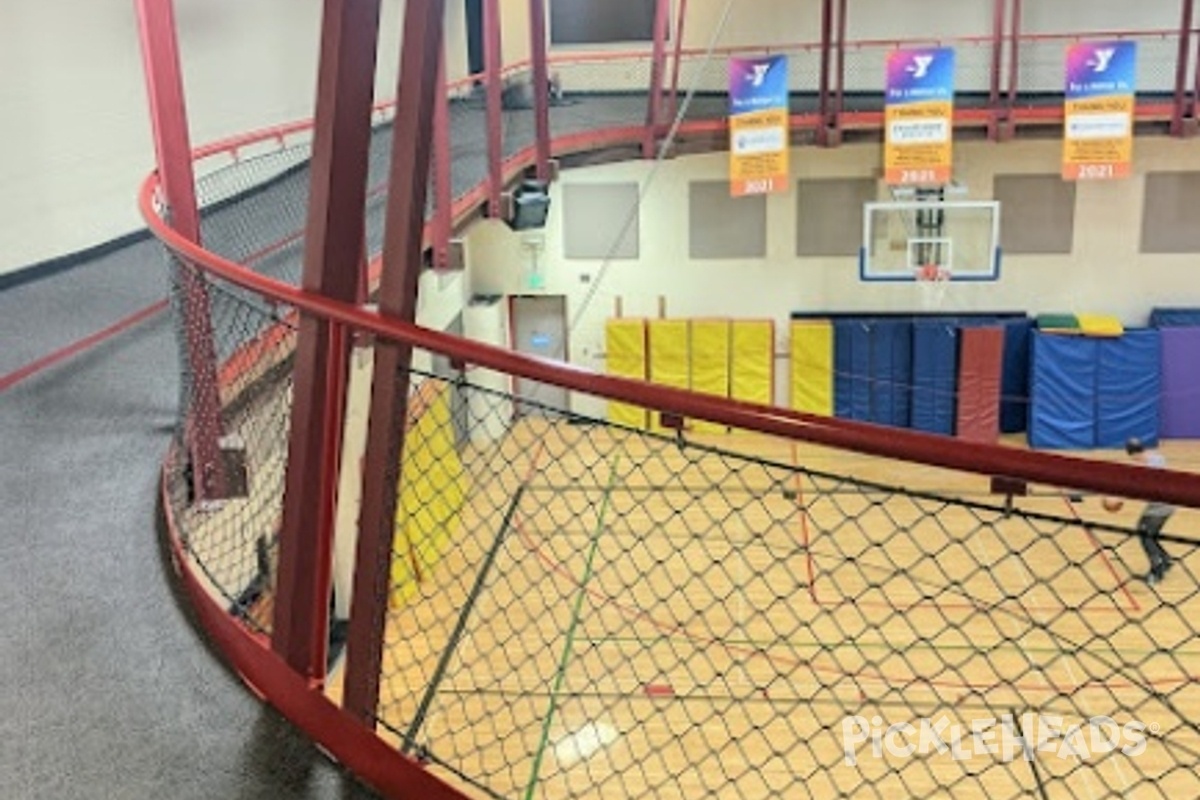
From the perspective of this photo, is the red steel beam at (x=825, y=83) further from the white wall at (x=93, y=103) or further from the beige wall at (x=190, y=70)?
the white wall at (x=93, y=103)

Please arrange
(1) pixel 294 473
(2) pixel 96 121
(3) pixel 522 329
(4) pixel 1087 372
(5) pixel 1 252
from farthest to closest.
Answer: (3) pixel 522 329, (4) pixel 1087 372, (2) pixel 96 121, (5) pixel 1 252, (1) pixel 294 473

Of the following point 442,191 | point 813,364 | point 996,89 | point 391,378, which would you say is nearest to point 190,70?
point 442,191

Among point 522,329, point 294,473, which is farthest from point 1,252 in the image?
point 522,329

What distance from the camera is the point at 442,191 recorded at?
6762 millimetres

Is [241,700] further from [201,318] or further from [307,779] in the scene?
[201,318]

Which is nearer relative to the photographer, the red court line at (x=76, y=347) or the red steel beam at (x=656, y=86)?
the red court line at (x=76, y=347)

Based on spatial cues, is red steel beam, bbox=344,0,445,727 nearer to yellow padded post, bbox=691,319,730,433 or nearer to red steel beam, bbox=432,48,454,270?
red steel beam, bbox=432,48,454,270

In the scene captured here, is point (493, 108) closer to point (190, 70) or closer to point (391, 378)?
point (190, 70)

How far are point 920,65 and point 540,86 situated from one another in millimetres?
3319

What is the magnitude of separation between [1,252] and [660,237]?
7.25 m

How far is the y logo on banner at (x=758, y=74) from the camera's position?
10.0m

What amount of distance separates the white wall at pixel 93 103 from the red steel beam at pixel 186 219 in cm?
204

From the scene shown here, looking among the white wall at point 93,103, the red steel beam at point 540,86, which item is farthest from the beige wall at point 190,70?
the red steel beam at point 540,86

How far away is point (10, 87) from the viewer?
6211 mm
